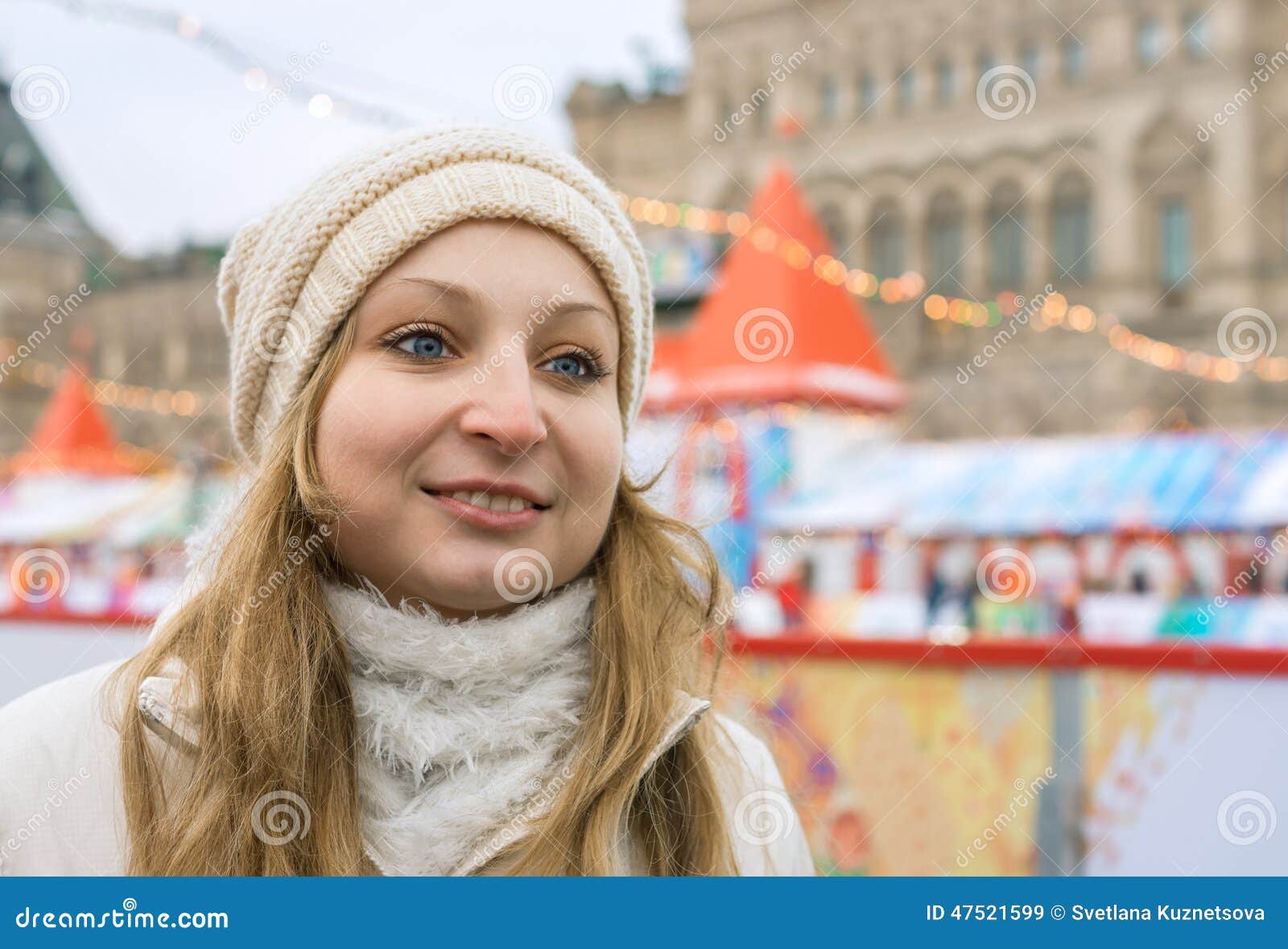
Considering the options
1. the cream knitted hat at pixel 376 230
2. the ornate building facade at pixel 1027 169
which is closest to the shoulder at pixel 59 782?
the cream knitted hat at pixel 376 230

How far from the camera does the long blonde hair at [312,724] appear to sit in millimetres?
1170

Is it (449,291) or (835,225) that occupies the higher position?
(449,291)

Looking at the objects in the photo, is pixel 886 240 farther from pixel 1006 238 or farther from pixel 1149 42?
pixel 1149 42

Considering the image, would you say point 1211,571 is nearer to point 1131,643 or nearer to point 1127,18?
point 1131,643

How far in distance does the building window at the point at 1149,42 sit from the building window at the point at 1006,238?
2.86 metres

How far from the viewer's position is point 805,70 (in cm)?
2253

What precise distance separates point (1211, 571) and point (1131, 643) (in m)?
4.77

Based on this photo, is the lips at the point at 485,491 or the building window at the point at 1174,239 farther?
the building window at the point at 1174,239

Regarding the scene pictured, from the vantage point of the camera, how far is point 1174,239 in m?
19.9

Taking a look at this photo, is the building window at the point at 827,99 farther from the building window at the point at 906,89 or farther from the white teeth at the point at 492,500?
the white teeth at the point at 492,500

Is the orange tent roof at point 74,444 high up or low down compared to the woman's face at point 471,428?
down

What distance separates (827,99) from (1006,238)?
4.55 m

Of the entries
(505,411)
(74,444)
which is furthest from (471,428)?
(74,444)
